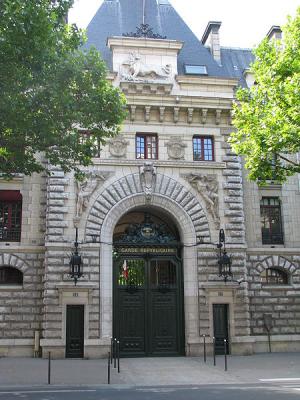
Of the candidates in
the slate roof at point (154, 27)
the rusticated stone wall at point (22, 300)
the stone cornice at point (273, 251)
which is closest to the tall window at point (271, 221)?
the stone cornice at point (273, 251)

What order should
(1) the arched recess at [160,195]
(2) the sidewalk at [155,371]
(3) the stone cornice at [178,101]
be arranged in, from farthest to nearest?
(3) the stone cornice at [178,101] → (1) the arched recess at [160,195] → (2) the sidewalk at [155,371]

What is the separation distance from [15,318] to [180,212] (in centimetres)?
961

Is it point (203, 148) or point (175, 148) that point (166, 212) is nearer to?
point (175, 148)

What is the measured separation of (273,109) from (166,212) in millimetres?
8385

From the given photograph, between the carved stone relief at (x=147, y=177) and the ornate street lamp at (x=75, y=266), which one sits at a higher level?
the carved stone relief at (x=147, y=177)

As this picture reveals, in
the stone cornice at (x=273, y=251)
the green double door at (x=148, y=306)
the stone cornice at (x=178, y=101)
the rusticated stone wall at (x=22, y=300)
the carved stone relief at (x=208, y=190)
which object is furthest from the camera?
the stone cornice at (x=273, y=251)

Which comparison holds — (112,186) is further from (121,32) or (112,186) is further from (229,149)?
(121,32)

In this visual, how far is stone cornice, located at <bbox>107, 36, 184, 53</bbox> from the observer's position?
26.8m

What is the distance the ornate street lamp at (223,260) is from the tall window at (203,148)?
4.21 metres

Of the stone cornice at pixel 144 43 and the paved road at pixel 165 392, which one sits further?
the stone cornice at pixel 144 43

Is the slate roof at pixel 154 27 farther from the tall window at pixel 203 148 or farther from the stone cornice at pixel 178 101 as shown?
the tall window at pixel 203 148

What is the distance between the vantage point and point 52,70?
1622 cm

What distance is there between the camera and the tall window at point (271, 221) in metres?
27.6

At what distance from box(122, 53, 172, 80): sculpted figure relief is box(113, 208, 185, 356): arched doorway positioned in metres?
7.06
